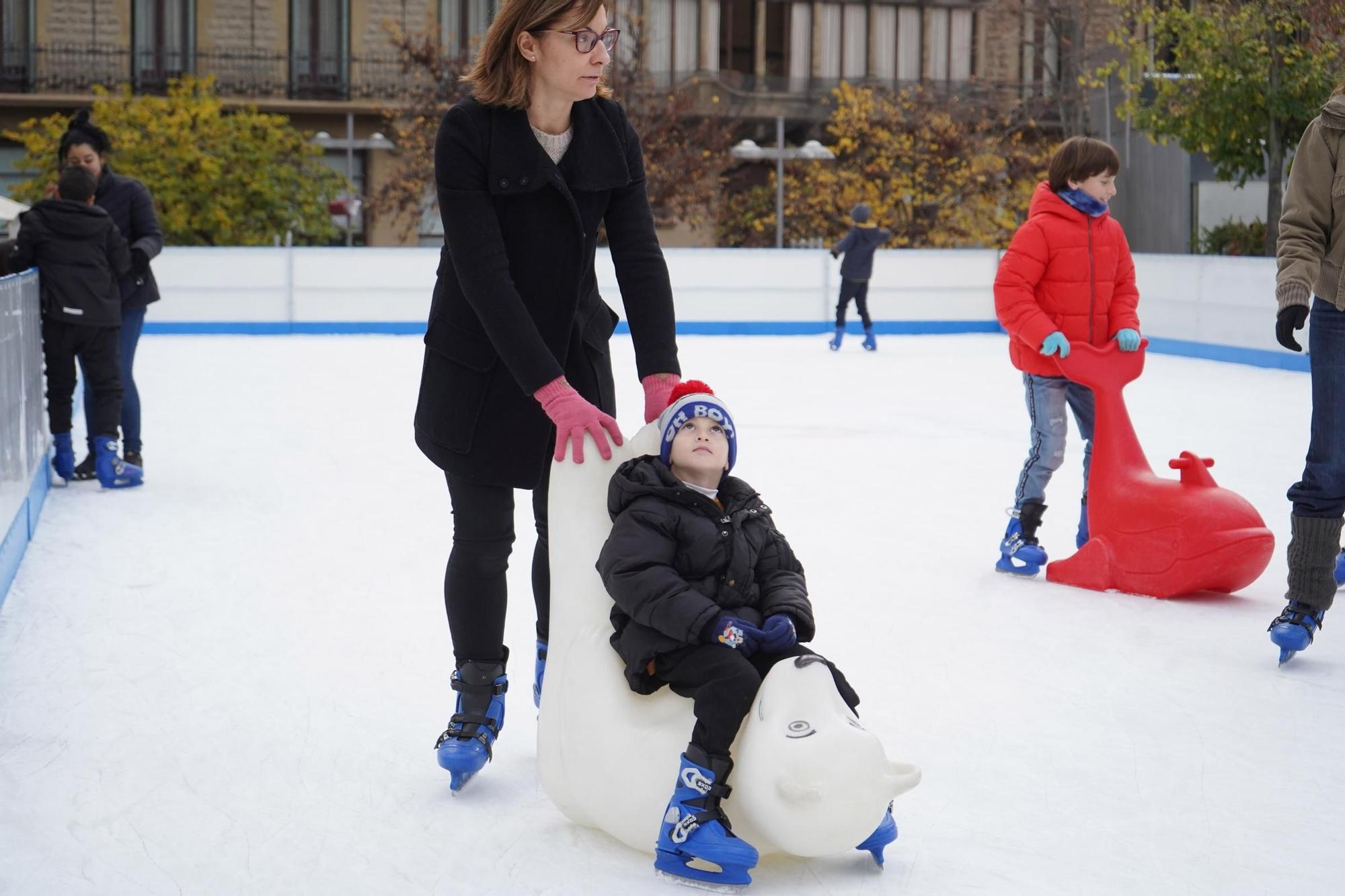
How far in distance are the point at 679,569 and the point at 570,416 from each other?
1.01 feet

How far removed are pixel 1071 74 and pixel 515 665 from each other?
24679mm

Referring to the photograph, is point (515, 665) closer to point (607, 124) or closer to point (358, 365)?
point (607, 124)

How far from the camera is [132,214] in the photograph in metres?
6.71

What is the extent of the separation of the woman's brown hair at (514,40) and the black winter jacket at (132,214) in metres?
4.36

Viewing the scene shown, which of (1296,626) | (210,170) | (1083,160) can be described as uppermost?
(210,170)

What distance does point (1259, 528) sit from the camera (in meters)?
4.37

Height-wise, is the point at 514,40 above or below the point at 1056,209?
above

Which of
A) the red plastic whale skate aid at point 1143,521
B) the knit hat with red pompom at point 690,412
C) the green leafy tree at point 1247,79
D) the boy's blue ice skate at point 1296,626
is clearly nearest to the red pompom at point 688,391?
the knit hat with red pompom at point 690,412

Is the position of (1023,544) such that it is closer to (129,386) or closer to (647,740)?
(647,740)

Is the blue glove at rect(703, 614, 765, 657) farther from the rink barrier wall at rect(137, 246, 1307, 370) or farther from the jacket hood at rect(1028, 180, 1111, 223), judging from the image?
the rink barrier wall at rect(137, 246, 1307, 370)

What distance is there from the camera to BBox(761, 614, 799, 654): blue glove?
236 centimetres

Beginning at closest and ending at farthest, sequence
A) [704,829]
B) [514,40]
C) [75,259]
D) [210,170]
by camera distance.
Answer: [704,829]
[514,40]
[75,259]
[210,170]

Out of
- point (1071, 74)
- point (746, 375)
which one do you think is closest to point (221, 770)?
point (746, 375)

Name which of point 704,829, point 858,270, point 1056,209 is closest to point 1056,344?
point 1056,209
